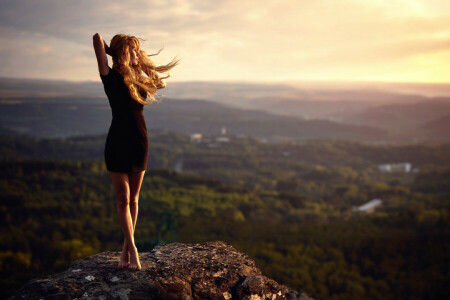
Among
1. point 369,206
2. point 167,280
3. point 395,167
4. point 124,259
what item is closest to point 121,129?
point 124,259

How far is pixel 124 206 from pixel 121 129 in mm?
1092

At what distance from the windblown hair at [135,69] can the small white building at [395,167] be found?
406ft

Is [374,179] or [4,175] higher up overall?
[4,175]

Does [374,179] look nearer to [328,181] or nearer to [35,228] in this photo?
[328,181]

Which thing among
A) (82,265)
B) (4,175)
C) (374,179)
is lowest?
(374,179)

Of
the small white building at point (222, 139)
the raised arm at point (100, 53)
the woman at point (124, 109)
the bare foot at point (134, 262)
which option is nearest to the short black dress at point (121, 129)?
the woman at point (124, 109)

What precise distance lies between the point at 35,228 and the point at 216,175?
64.2 m

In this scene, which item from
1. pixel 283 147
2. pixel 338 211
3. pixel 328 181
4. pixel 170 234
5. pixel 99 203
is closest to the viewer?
pixel 170 234

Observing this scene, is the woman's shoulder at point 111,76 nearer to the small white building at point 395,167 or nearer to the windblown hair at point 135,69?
the windblown hair at point 135,69

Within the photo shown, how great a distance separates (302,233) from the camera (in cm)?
5056

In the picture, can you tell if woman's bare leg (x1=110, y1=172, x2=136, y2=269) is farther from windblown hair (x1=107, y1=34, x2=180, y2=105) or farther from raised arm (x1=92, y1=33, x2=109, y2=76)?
raised arm (x1=92, y1=33, x2=109, y2=76)

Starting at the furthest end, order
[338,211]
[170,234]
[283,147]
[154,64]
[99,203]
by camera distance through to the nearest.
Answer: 1. [283,147]
2. [338,211]
3. [99,203]
4. [170,234]
5. [154,64]

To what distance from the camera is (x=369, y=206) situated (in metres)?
73.0

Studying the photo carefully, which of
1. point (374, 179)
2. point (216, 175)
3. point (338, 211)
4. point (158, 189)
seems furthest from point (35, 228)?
point (374, 179)
